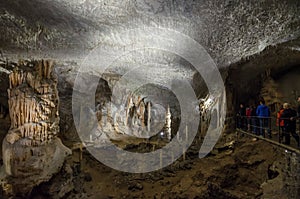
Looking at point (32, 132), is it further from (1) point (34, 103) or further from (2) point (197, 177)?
(2) point (197, 177)

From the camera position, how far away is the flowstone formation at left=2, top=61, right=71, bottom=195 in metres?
5.88

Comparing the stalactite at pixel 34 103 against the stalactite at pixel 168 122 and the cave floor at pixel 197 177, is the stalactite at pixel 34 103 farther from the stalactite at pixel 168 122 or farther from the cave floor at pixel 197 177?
the stalactite at pixel 168 122

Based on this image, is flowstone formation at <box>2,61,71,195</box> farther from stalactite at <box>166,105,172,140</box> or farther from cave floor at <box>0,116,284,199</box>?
stalactite at <box>166,105,172,140</box>

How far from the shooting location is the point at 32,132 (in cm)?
610

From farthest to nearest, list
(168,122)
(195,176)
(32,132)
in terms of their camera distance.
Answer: (168,122), (195,176), (32,132)

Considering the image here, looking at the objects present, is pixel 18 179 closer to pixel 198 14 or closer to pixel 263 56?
pixel 198 14

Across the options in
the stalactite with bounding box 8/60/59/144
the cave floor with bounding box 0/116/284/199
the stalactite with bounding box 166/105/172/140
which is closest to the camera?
the stalactite with bounding box 8/60/59/144

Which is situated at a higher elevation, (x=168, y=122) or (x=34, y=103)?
(x=34, y=103)

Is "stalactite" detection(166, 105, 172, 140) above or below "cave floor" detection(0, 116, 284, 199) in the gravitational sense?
above

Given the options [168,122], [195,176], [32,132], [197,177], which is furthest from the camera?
[168,122]

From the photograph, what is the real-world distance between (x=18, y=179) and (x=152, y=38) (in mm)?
4702

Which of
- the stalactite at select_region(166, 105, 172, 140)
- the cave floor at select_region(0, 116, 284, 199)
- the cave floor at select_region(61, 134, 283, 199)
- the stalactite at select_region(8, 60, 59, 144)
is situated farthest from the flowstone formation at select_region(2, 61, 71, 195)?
the stalactite at select_region(166, 105, 172, 140)

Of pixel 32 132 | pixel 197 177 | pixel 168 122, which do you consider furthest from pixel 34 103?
pixel 168 122

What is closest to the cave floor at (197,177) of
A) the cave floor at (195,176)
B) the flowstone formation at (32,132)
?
the cave floor at (195,176)
